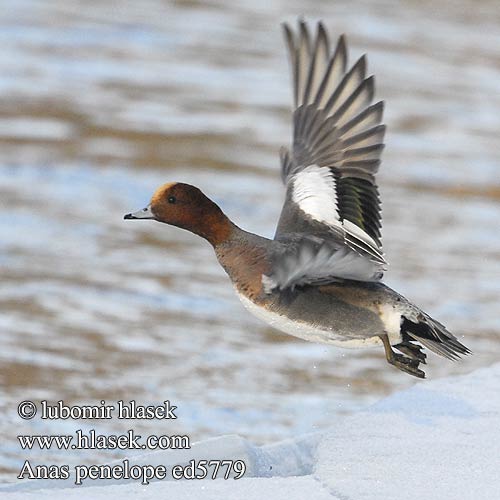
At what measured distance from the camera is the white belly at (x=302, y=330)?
438 cm

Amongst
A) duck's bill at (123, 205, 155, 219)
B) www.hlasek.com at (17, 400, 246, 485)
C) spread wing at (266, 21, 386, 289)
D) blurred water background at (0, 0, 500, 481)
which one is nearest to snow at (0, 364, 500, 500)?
www.hlasek.com at (17, 400, 246, 485)

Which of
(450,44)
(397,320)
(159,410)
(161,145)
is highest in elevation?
(450,44)

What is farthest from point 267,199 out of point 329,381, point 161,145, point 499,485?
point 499,485

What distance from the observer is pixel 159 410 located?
18.7 ft

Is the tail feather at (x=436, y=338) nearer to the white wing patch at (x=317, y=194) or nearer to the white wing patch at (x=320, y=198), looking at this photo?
the white wing patch at (x=320, y=198)

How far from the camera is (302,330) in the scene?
175 inches

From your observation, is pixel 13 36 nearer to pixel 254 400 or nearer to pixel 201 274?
pixel 201 274

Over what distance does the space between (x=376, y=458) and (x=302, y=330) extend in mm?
502

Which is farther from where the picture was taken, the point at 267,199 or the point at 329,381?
the point at 267,199

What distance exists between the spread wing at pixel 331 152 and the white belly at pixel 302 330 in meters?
0.24

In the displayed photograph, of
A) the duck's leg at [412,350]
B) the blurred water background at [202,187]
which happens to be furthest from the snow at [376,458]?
the blurred water background at [202,187]

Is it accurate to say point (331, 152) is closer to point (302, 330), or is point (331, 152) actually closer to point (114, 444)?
point (302, 330)

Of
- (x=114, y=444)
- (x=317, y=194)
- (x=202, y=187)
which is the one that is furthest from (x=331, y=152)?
(x=202, y=187)

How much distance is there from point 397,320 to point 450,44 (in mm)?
9314
